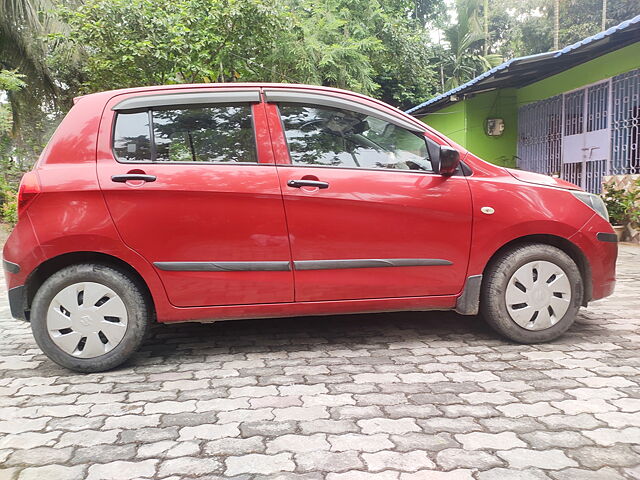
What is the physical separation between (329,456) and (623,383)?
1.75 metres

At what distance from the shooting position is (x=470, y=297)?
3.29 m

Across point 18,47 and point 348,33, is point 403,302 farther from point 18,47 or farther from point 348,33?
point 18,47

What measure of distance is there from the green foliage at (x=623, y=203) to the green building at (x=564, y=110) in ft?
1.49

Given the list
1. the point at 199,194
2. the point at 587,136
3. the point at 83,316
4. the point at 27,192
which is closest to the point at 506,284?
the point at 199,194

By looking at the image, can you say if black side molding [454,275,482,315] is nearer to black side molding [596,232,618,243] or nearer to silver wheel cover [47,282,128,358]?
black side molding [596,232,618,243]

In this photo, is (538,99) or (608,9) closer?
(538,99)

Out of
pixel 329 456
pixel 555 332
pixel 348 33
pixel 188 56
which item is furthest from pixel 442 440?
pixel 348 33

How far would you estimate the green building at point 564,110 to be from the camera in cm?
844

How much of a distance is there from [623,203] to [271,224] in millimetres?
7632

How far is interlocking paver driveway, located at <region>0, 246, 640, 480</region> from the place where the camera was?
76.6 inches

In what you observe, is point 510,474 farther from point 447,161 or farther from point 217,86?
point 217,86

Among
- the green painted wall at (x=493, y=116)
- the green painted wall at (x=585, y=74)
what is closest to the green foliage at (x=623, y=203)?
the green painted wall at (x=585, y=74)

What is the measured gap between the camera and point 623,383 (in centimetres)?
268

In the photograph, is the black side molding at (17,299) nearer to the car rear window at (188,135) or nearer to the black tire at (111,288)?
the black tire at (111,288)
